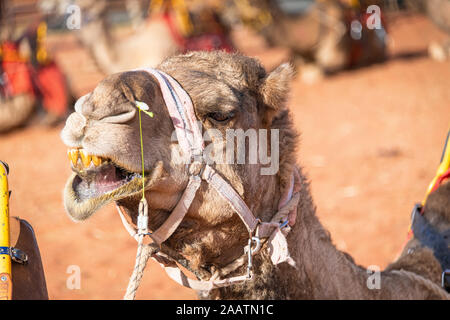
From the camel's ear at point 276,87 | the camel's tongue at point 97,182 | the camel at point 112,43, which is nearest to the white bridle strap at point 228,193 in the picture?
the camel's tongue at point 97,182

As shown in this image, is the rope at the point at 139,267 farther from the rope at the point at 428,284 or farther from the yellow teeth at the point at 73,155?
the rope at the point at 428,284

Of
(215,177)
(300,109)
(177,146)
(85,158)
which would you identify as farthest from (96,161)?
(300,109)

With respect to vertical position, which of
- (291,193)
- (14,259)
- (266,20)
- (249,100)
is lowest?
(266,20)

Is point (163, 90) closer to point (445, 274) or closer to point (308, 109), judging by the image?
point (445, 274)

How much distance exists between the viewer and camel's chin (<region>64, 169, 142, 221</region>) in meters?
1.76

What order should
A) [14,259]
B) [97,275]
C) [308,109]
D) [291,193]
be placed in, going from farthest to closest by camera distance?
[308,109]
[97,275]
[291,193]
[14,259]

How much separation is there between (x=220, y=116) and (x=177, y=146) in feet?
0.69

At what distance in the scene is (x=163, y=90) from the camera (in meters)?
1.94

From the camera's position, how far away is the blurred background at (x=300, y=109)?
5.11m

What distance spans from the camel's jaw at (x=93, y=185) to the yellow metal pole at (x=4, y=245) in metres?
0.19

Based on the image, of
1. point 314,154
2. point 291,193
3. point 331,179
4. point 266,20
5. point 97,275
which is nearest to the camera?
point 291,193

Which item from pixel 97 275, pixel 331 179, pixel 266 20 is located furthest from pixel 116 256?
pixel 266 20

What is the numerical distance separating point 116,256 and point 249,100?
130 inches

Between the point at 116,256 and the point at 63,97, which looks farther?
the point at 63,97
